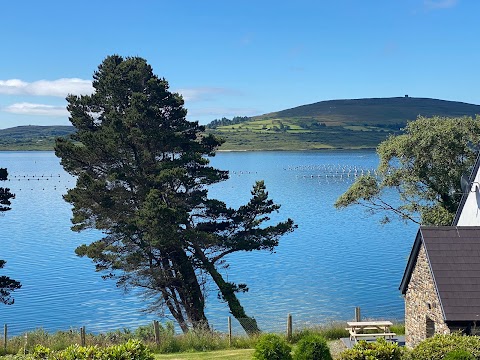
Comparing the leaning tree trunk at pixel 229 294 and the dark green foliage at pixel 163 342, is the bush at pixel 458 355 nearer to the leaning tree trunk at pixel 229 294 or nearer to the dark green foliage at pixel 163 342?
the dark green foliage at pixel 163 342

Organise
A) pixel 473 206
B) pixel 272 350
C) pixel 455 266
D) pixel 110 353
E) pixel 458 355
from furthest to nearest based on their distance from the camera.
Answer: pixel 473 206 → pixel 455 266 → pixel 272 350 → pixel 110 353 → pixel 458 355

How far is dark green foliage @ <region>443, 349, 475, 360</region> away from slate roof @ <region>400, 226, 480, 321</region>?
10.6 feet

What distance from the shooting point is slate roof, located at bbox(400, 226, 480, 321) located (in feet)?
58.2

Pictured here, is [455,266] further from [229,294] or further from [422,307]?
[229,294]

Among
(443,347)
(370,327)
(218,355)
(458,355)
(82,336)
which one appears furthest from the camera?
(82,336)

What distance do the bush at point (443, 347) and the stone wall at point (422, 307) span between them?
251cm

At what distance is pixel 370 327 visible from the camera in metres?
24.2

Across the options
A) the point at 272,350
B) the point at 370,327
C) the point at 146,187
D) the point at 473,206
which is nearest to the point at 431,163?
the point at 473,206

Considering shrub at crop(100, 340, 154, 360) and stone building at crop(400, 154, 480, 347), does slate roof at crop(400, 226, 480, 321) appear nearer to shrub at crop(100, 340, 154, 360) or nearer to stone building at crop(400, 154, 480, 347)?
stone building at crop(400, 154, 480, 347)

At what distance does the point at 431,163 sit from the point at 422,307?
Result: 16556 mm

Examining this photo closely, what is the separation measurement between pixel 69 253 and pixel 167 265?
29108mm

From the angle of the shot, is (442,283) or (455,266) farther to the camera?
(455,266)

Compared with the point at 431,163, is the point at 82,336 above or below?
below

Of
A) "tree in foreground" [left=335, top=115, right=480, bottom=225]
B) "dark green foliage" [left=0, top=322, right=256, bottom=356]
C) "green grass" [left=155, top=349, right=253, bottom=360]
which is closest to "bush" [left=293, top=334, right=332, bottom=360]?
"green grass" [left=155, top=349, right=253, bottom=360]
